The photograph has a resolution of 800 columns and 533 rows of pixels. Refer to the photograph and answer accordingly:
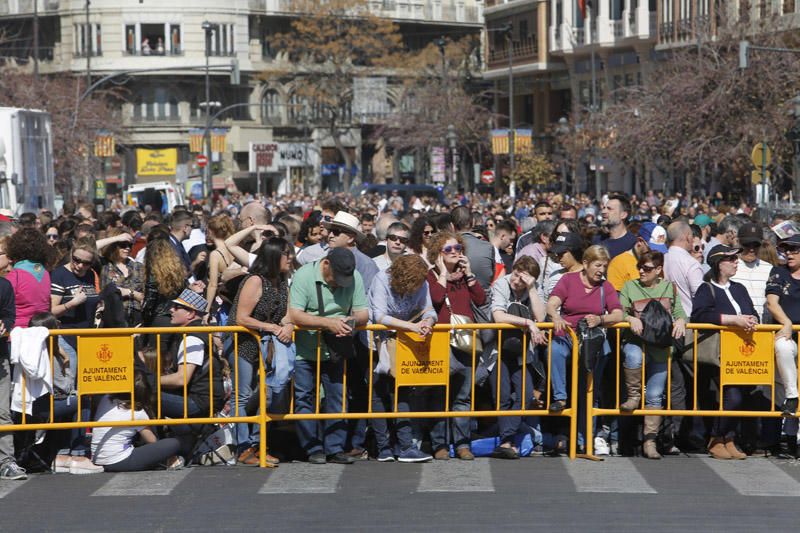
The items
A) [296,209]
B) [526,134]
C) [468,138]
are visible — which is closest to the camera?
[296,209]

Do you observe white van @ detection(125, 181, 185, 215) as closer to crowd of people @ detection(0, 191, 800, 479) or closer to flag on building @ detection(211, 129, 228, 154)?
flag on building @ detection(211, 129, 228, 154)

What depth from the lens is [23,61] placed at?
271ft

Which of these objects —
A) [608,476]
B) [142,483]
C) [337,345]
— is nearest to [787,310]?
[608,476]

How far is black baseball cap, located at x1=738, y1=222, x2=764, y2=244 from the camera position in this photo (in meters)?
12.5

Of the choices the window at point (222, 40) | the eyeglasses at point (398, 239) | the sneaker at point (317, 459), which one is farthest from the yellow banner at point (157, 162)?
the sneaker at point (317, 459)

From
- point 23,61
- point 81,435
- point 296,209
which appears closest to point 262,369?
point 81,435

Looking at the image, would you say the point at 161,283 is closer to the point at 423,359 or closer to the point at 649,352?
the point at 423,359

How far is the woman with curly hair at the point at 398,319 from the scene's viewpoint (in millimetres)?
10891

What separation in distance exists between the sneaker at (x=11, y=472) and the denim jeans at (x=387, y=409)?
2.53 metres

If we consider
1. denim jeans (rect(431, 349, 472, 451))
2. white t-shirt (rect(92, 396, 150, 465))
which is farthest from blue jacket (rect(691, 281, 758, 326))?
white t-shirt (rect(92, 396, 150, 465))

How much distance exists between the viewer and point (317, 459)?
1123 centimetres

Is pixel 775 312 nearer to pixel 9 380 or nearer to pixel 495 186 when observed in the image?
pixel 9 380

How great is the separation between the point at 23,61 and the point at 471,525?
7737 cm

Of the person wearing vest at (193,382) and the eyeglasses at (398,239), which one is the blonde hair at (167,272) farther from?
the eyeglasses at (398,239)
